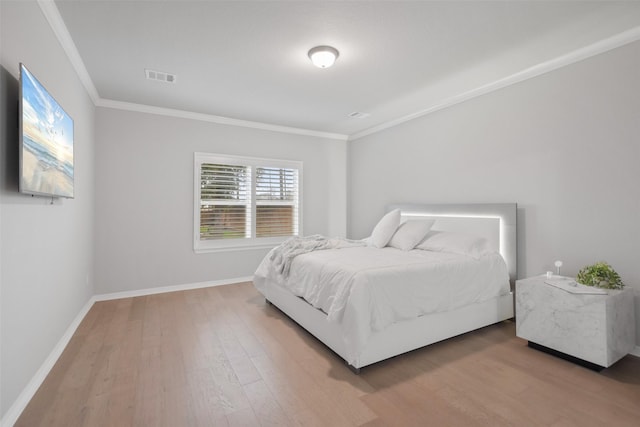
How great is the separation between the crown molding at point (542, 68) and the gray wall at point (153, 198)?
2.77m

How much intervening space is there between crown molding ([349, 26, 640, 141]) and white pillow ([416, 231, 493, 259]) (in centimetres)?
173

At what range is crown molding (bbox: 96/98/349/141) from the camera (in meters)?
3.99

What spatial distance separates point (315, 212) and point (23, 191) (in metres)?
4.24

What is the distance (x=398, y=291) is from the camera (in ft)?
7.73

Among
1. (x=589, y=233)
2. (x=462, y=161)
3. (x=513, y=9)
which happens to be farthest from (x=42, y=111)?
(x=589, y=233)

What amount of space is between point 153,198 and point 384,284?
352 cm

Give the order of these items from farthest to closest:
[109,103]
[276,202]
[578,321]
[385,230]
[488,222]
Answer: [276,202] → [109,103] → [385,230] → [488,222] → [578,321]

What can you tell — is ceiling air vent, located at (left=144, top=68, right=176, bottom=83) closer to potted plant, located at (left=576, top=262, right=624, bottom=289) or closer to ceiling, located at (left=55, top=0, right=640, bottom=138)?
ceiling, located at (left=55, top=0, right=640, bottom=138)

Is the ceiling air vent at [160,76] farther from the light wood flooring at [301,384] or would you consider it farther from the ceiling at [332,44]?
the light wood flooring at [301,384]

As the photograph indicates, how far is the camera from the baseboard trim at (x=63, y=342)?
1700mm

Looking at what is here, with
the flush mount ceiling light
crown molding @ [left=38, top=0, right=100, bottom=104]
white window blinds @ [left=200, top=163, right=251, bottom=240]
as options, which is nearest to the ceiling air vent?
crown molding @ [left=38, top=0, right=100, bottom=104]

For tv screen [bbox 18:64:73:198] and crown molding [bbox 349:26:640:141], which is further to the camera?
crown molding [bbox 349:26:640:141]

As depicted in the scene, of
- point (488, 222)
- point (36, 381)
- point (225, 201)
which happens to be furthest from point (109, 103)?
point (488, 222)

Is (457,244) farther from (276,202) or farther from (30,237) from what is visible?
(30,237)
